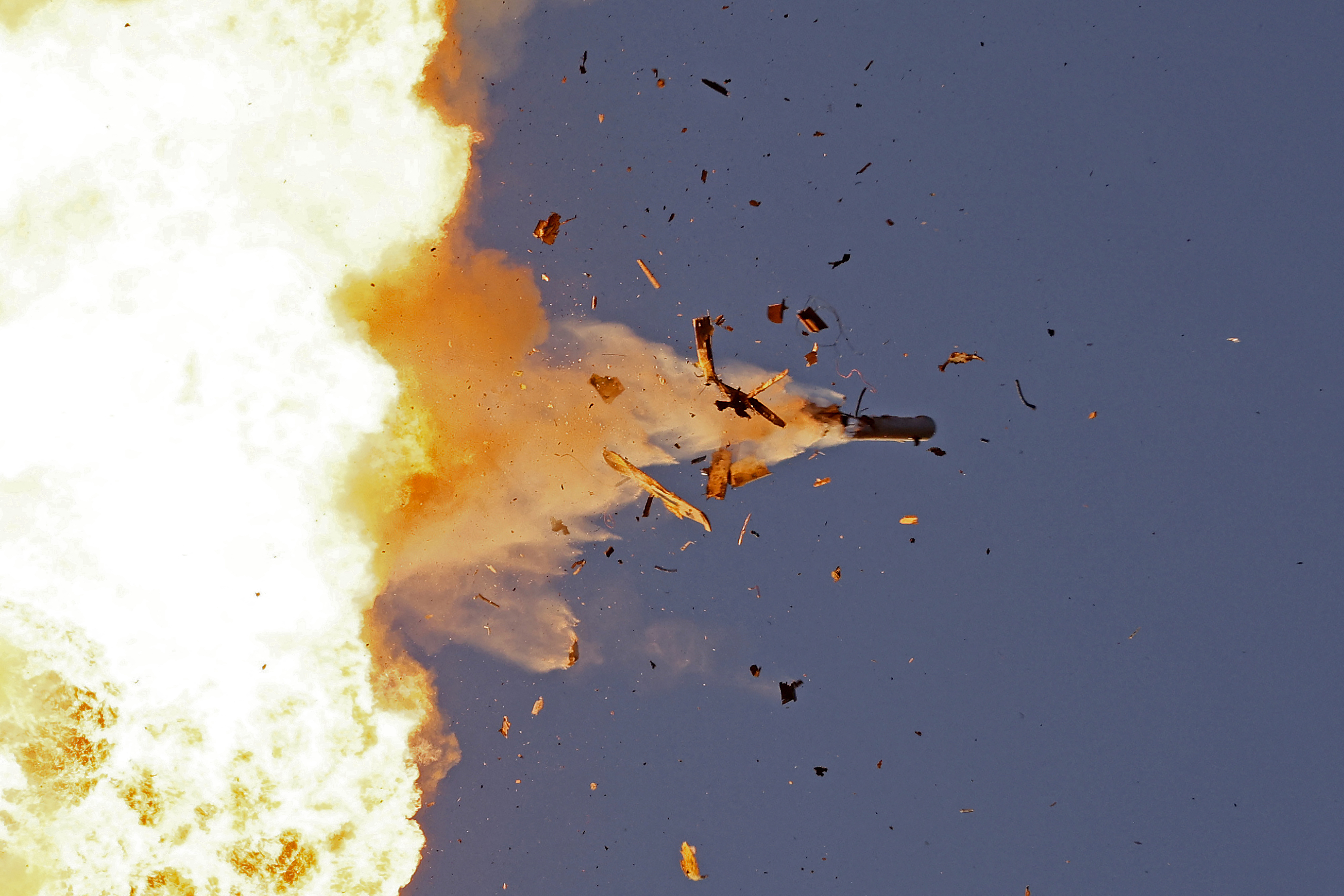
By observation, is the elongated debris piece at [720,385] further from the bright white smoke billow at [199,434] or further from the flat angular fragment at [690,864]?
the flat angular fragment at [690,864]

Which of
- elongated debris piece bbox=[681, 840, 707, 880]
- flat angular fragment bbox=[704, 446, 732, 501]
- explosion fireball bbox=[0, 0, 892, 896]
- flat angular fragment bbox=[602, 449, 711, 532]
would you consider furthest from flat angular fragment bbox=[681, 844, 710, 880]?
flat angular fragment bbox=[704, 446, 732, 501]

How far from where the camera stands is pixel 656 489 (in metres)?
4.52

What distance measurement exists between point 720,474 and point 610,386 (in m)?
0.87

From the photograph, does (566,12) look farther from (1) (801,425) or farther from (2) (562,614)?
(2) (562,614)

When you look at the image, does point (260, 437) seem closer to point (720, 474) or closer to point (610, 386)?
point (610, 386)

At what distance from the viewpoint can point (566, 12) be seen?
4.49 metres

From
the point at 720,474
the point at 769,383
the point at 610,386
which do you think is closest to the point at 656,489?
the point at 720,474

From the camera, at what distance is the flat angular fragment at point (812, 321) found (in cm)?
441

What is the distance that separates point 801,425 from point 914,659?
5.19 feet

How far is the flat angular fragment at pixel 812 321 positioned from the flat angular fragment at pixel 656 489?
51.0 inches

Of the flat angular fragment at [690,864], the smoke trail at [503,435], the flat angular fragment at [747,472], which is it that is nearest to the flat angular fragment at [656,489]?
the smoke trail at [503,435]

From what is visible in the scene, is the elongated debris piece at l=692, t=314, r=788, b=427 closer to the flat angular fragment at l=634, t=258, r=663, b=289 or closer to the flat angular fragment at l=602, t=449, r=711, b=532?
the flat angular fragment at l=634, t=258, r=663, b=289

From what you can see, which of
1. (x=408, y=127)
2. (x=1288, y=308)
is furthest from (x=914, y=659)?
(x=408, y=127)

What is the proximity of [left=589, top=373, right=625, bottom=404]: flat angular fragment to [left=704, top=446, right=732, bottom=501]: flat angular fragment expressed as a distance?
711 millimetres
